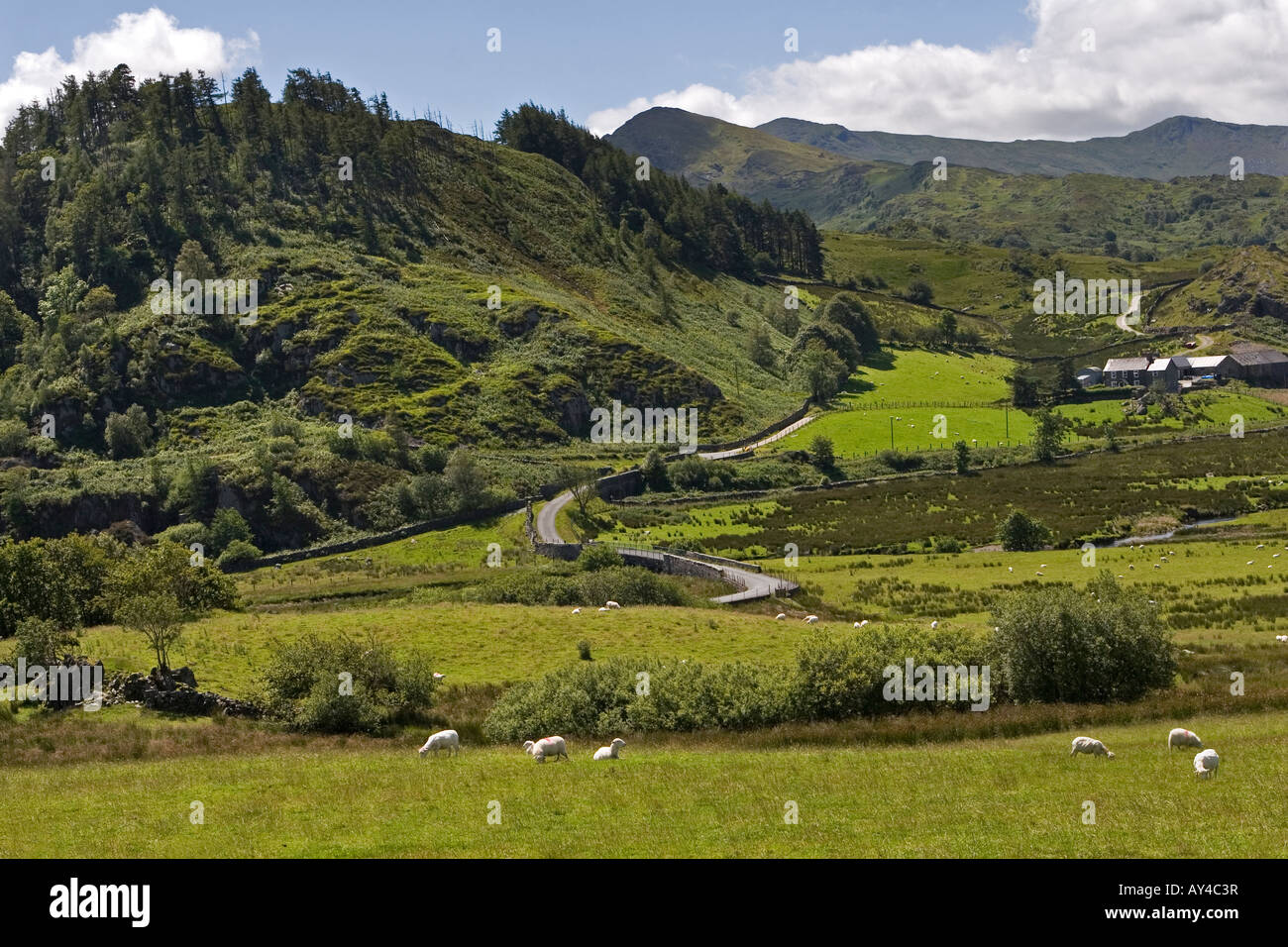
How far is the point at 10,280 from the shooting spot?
17088cm

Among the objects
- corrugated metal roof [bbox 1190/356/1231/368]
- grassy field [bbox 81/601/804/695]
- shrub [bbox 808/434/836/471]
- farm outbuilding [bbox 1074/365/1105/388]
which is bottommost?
grassy field [bbox 81/601/804/695]

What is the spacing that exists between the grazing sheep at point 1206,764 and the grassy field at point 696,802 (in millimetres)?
397

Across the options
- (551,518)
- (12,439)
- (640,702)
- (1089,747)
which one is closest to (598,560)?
(551,518)

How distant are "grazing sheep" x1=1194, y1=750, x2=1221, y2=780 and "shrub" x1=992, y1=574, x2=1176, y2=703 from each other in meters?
13.8

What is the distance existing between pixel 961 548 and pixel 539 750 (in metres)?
69.3

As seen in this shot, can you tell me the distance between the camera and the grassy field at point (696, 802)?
806 inches

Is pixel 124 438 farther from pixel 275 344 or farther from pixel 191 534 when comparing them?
pixel 191 534

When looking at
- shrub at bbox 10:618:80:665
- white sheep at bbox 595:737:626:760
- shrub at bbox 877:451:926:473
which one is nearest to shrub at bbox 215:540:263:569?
shrub at bbox 10:618:80:665

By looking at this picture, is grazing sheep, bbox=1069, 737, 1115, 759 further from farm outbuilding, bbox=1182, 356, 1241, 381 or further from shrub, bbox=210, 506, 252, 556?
farm outbuilding, bbox=1182, 356, 1241, 381

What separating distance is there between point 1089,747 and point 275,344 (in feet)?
458

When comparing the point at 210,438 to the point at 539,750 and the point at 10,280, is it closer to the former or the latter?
the point at 10,280

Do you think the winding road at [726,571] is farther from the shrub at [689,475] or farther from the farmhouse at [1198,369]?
the farmhouse at [1198,369]

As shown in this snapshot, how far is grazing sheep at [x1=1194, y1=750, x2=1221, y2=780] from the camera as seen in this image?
994 inches
